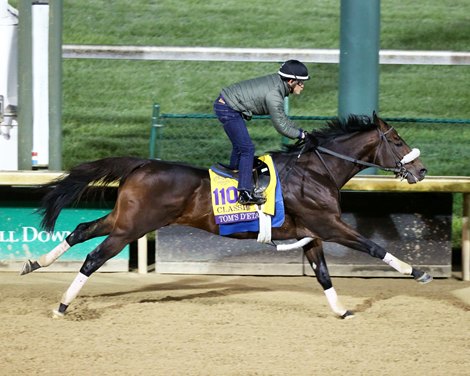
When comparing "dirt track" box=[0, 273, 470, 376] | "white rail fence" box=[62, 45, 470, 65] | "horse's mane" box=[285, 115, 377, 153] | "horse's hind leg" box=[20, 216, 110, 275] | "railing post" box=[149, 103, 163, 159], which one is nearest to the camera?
"dirt track" box=[0, 273, 470, 376]

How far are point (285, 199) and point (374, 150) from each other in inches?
35.2

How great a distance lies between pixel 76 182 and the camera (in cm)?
929

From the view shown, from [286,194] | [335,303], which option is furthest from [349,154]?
[335,303]

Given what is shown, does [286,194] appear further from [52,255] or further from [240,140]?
[52,255]

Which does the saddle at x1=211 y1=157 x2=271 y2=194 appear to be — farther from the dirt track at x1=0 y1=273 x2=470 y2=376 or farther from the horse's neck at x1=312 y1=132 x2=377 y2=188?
the dirt track at x1=0 y1=273 x2=470 y2=376

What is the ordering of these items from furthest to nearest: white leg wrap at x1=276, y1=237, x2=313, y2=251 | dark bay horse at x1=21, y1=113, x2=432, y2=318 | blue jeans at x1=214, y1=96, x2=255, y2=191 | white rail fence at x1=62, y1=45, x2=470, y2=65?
white rail fence at x1=62, y1=45, x2=470, y2=65, white leg wrap at x1=276, y1=237, x2=313, y2=251, dark bay horse at x1=21, y1=113, x2=432, y2=318, blue jeans at x1=214, y1=96, x2=255, y2=191

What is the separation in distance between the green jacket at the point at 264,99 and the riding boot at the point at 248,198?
0.56 m

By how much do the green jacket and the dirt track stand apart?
162 cm

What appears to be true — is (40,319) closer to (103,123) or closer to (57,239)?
(57,239)

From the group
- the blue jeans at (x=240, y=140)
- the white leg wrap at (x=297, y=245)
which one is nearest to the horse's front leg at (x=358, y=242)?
the white leg wrap at (x=297, y=245)

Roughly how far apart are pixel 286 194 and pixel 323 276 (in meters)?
0.76

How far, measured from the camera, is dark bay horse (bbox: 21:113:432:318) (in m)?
8.97

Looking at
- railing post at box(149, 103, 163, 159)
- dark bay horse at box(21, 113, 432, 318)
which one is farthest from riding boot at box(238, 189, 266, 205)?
railing post at box(149, 103, 163, 159)

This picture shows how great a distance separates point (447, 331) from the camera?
28.3ft
